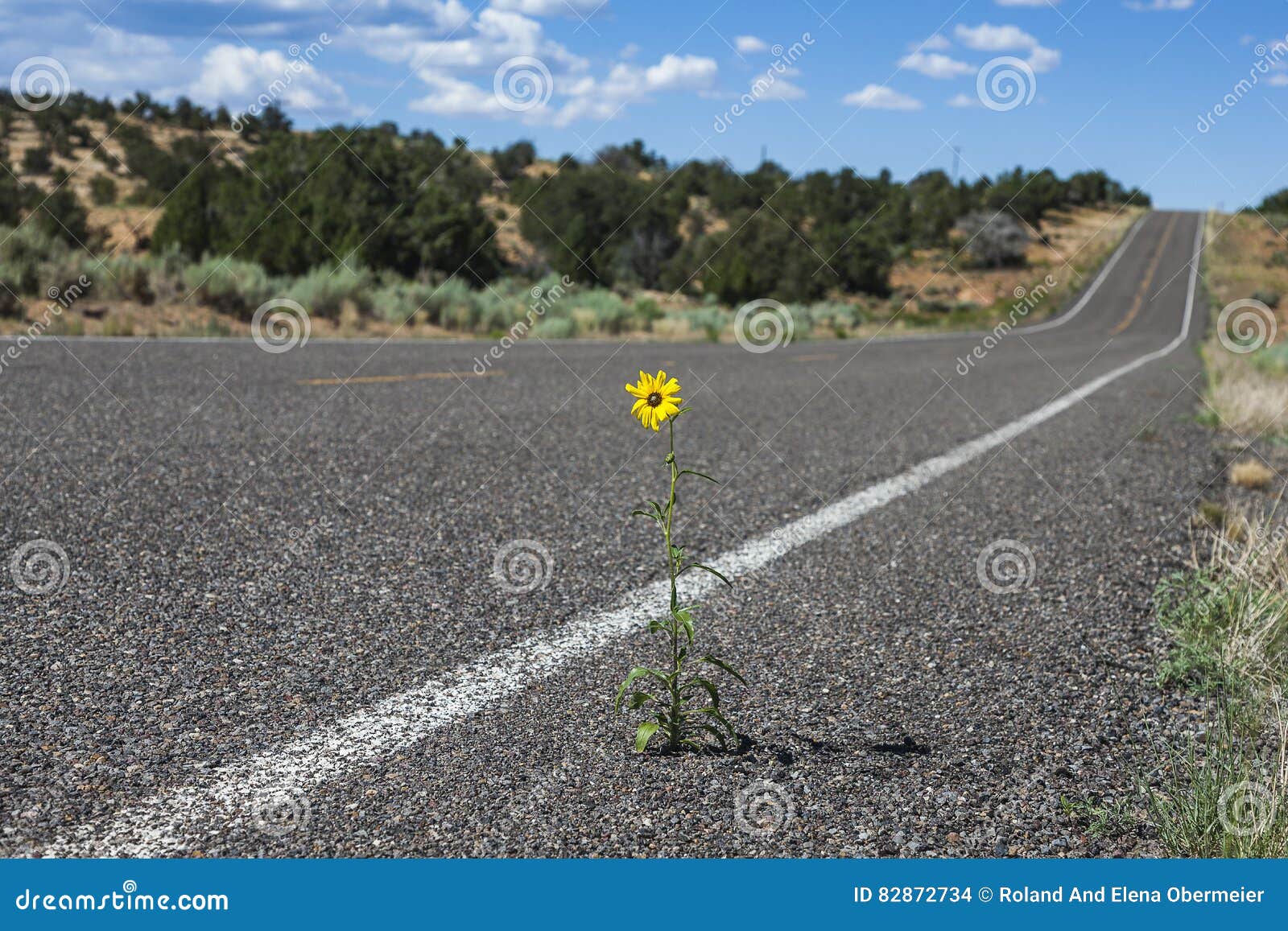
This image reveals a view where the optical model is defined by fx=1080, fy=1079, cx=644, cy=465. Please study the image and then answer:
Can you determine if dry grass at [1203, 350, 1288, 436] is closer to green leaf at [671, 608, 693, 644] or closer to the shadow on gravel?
the shadow on gravel

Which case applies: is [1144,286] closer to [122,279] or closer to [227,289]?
[227,289]

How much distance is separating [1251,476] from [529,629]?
5.44 metres

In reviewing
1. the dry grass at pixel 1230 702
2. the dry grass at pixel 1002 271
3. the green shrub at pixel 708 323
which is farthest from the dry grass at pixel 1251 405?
the dry grass at pixel 1002 271

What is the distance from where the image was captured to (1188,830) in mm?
2402

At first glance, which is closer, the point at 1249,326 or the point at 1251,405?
the point at 1251,405

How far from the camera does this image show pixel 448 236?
27391mm

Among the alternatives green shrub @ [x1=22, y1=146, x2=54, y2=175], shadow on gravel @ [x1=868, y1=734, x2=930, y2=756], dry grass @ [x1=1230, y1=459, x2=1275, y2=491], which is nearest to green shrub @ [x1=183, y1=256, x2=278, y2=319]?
dry grass @ [x1=1230, y1=459, x2=1275, y2=491]

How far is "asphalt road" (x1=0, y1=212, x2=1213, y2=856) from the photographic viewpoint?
94.0 inches

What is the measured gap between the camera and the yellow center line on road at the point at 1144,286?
4211 cm

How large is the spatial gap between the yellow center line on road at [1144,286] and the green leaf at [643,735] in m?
38.5

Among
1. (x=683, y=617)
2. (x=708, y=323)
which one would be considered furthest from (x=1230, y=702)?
(x=708, y=323)

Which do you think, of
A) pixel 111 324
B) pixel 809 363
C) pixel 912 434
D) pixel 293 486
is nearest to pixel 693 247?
pixel 809 363

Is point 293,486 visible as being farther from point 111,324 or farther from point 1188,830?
point 111,324

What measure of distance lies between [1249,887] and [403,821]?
1.75 metres
